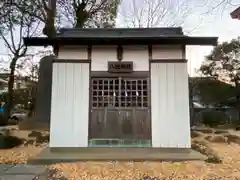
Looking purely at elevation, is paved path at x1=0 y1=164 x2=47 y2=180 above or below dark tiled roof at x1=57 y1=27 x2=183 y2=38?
below

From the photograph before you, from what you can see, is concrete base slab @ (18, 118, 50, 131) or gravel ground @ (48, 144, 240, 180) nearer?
gravel ground @ (48, 144, 240, 180)

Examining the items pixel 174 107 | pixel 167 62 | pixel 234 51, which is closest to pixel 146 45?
pixel 167 62

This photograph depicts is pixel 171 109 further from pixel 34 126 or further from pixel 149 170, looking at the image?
pixel 34 126

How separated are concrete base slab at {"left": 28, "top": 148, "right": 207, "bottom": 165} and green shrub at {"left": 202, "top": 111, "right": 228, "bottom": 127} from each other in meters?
11.3

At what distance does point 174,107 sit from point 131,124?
1170 mm

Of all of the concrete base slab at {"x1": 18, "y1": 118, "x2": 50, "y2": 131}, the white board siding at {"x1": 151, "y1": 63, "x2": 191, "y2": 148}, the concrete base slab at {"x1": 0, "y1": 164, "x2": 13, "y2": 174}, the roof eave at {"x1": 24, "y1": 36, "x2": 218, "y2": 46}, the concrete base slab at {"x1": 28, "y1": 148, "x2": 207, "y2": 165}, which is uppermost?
the roof eave at {"x1": 24, "y1": 36, "x2": 218, "y2": 46}

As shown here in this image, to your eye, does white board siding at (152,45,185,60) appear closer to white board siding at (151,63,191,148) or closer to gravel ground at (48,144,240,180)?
white board siding at (151,63,191,148)

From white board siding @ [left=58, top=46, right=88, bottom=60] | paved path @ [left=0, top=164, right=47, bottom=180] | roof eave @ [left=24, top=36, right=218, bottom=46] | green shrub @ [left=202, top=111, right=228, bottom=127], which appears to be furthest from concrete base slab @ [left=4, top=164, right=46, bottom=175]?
green shrub @ [left=202, top=111, right=228, bottom=127]

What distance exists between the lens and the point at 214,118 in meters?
18.5

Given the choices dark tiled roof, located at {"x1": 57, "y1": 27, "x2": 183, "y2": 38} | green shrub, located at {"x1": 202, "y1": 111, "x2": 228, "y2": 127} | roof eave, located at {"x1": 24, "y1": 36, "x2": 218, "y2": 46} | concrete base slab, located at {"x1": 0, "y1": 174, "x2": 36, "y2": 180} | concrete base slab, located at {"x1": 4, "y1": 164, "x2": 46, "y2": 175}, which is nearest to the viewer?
concrete base slab, located at {"x1": 0, "y1": 174, "x2": 36, "y2": 180}

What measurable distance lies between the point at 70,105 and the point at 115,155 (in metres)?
1.72

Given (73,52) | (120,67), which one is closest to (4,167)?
(73,52)

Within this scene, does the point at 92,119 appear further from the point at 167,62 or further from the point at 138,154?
the point at 167,62

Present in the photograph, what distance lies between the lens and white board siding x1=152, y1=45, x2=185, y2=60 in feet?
24.9
